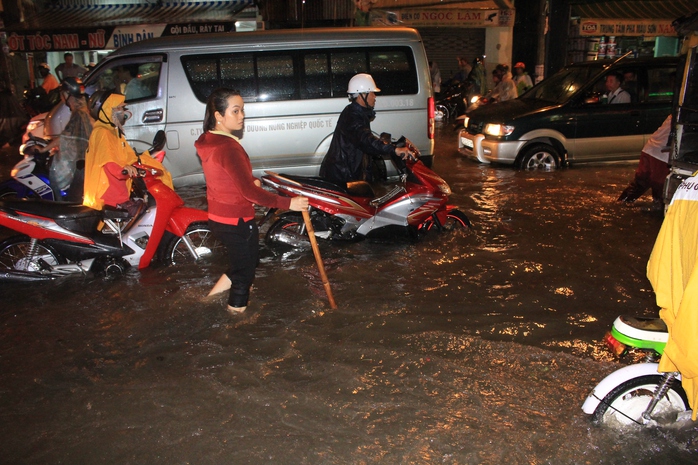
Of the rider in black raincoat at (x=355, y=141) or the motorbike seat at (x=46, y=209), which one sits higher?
the rider in black raincoat at (x=355, y=141)

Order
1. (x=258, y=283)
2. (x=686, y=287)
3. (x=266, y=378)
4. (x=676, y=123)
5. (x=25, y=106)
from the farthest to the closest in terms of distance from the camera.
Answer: (x=25, y=106), (x=676, y=123), (x=258, y=283), (x=266, y=378), (x=686, y=287)

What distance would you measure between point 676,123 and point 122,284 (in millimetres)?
5600

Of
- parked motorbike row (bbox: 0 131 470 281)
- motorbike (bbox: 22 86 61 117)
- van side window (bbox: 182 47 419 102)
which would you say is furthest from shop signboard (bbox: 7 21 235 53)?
parked motorbike row (bbox: 0 131 470 281)

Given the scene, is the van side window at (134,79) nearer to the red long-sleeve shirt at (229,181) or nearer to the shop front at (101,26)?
the red long-sleeve shirt at (229,181)

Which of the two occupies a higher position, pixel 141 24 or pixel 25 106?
pixel 141 24

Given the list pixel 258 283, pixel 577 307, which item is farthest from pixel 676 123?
pixel 258 283

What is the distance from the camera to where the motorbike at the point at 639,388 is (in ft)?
9.22

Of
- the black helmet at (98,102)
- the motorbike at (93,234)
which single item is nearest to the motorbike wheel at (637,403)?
the motorbike at (93,234)

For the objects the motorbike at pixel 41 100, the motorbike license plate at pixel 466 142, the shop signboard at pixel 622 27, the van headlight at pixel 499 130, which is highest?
the shop signboard at pixel 622 27

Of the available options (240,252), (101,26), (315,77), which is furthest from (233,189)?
(101,26)

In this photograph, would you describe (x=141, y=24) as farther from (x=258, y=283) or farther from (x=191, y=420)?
(x=191, y=420)

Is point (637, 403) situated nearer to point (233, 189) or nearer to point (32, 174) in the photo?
point (233, 189)

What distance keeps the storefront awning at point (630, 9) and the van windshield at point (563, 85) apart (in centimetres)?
785

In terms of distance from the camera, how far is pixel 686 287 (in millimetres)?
2482
